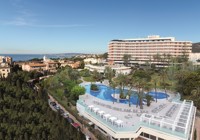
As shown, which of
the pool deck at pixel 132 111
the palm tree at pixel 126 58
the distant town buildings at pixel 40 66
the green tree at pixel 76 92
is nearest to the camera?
the pool deck at pixel 132 111

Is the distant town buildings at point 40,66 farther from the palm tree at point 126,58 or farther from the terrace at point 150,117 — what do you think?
the terrace at point 150,117

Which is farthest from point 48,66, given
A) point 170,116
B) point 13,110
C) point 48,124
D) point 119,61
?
point 170,116

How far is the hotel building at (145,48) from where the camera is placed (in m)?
90.8

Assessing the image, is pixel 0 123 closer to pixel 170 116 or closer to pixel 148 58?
pixel 170 116

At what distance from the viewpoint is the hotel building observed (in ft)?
298

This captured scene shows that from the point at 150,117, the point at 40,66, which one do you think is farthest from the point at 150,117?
the point at 40,66

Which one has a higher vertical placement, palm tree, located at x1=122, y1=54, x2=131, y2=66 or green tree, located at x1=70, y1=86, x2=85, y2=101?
palm tree, located at x1=122, y1=54, x2=131, y2=66

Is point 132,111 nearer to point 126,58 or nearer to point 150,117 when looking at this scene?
point 150,117

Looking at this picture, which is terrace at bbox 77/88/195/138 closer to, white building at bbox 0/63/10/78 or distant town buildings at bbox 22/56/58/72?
white building at bbox 0/63/10/78

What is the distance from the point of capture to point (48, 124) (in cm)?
2958

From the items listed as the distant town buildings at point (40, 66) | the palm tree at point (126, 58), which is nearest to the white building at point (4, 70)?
the distant town buildings at point (40, 66)

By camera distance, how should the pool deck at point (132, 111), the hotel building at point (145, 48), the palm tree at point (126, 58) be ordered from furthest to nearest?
the palm tree at point (126, 58)
the hotel building at point (145, 48)
the pool deck at point (132, 111)

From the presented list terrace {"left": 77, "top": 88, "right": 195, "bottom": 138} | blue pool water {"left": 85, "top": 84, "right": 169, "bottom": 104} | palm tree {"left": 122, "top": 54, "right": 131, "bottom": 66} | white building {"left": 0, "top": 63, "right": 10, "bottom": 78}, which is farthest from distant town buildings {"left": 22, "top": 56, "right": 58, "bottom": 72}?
terrace {"left": 77, "top": 88, "right": 195, "bottom": 138}

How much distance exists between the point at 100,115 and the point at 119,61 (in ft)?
254
